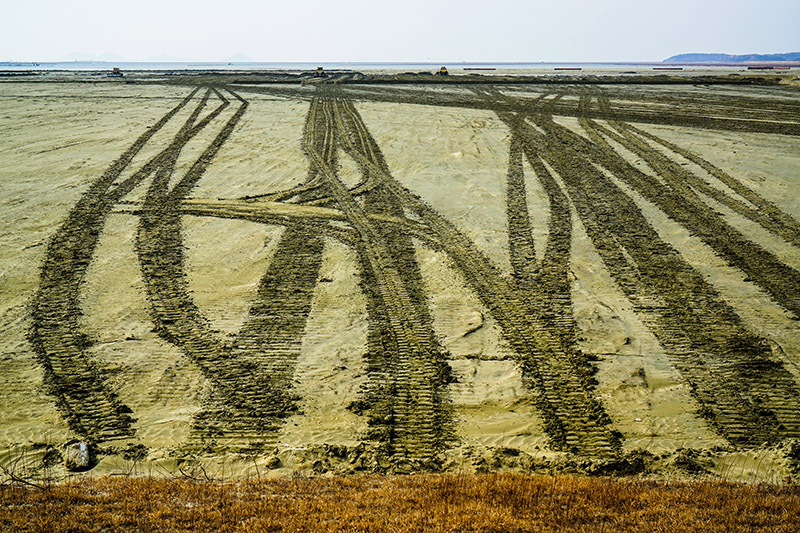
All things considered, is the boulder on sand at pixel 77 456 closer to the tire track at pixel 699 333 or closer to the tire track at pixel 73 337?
the tire track at pixel 73 337

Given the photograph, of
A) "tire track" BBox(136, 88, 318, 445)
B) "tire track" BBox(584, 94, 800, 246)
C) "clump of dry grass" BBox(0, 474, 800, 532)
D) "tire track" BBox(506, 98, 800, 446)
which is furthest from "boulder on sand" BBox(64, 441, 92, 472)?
"tire track" BBox(584, 94, 800, 246)

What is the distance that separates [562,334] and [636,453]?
2.35 m

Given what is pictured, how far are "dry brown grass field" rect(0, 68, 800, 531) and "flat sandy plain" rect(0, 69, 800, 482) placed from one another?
0.14 feet

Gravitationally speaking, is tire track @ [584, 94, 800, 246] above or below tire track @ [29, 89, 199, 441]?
above

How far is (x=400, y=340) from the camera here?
7.61m

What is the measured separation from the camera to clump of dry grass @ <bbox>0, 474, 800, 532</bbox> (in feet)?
13.5

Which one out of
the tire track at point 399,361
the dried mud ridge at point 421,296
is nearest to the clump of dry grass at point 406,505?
the dried mud ridge at point 421,296

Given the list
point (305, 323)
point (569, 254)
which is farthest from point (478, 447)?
point (569, 254)

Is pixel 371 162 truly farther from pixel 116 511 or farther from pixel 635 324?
pixel 116 511

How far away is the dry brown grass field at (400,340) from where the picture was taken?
476 centimetres

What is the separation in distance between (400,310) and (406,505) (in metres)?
4.14

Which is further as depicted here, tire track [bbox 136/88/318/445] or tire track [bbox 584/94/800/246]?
tire track [bbox 584/94/800/246]

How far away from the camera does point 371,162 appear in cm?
1720

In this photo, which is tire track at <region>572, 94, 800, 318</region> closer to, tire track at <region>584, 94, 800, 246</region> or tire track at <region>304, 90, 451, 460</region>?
tire track at <region>584, 94, 800, 246</region>
